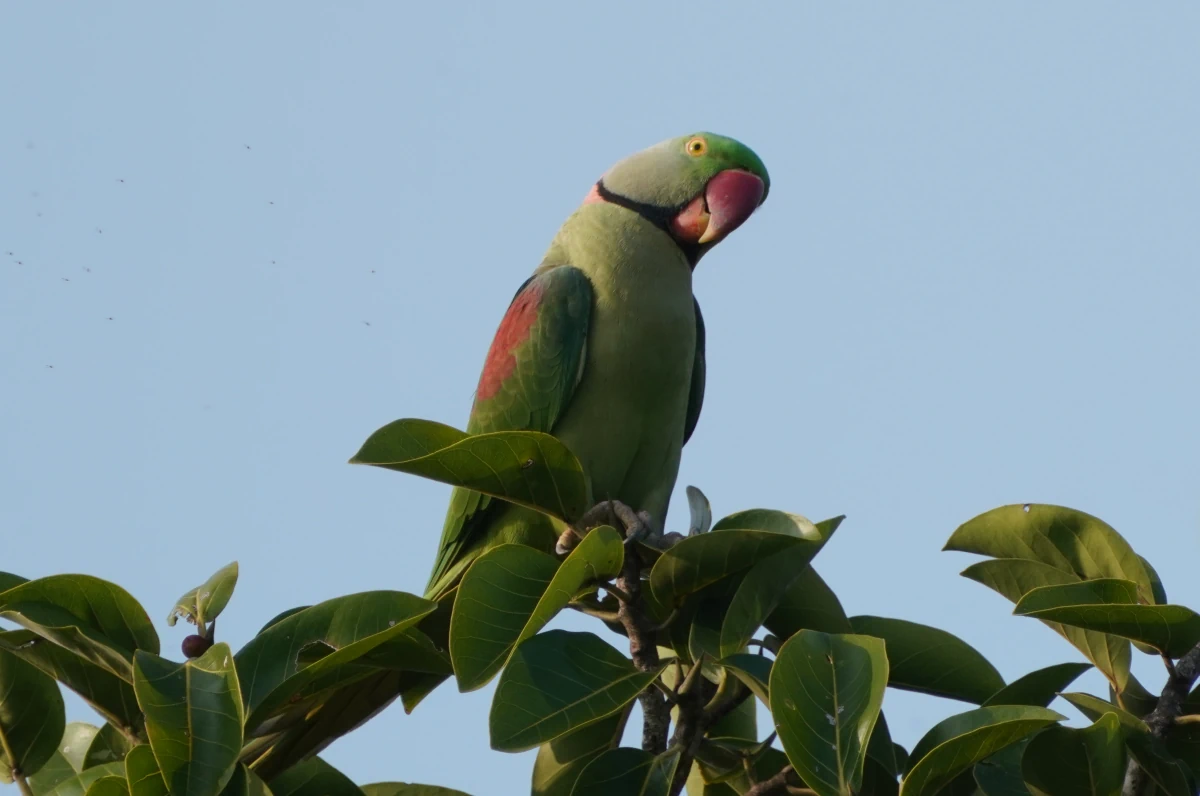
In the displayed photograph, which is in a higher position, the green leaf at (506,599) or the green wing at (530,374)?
the green wing at (530,374)

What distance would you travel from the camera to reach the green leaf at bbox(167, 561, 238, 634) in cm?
222

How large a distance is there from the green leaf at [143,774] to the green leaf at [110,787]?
2.4 inches

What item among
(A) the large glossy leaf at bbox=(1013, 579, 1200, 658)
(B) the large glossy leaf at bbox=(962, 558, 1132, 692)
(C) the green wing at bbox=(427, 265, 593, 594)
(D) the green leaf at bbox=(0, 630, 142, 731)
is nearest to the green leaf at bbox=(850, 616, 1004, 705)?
(B) the large glossy leaf at bbox=(962, 558, 1132, 692)

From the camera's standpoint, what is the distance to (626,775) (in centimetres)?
209

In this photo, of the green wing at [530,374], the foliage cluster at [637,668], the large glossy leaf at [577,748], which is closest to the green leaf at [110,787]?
the foliage cluster at [637,668]

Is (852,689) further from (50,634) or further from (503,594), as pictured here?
(50,634)

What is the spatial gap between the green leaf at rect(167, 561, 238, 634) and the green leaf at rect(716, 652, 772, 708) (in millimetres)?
879

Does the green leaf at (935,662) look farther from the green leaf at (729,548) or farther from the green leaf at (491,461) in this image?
the green leaf at (491,461)

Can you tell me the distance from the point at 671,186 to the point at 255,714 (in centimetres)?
205

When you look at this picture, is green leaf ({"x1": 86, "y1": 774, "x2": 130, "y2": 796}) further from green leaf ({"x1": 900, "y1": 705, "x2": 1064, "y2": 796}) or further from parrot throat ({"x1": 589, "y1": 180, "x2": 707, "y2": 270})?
parrot throat ({"x1": 589, "y1": 180, "x2": 707, "y2": 270})

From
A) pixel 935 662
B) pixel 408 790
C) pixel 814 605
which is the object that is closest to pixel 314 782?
pixel 408 790

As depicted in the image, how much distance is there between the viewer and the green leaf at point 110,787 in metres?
1.89

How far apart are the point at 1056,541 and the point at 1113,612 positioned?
0.91 ft

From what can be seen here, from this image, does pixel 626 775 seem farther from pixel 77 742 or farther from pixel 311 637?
pixel 77 742
